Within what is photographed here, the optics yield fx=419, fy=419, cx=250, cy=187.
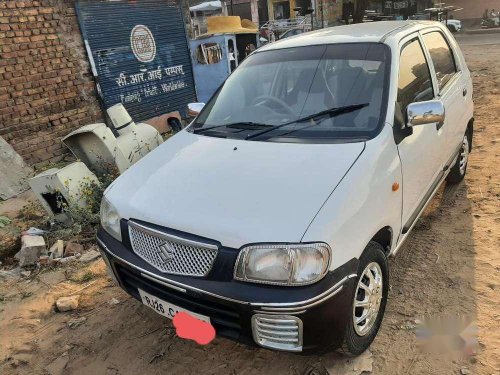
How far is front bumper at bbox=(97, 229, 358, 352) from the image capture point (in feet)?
6.26

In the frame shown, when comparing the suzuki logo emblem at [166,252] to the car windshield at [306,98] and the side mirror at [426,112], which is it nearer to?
the car windshield at [306,98]

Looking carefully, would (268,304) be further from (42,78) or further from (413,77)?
(42,78)

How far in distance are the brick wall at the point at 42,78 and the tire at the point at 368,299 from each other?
18.3ft

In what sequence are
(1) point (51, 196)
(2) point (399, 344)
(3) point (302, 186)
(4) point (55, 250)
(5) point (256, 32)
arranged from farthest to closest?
(5) point (256, 32)
(1) point (51, 196)
(4) point (55, 250)
(2) point (399, 344)
(3) point (302, 186)

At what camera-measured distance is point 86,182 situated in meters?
4.57

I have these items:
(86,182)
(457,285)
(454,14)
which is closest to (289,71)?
(457,285)

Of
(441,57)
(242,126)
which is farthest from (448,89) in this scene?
(242,126)

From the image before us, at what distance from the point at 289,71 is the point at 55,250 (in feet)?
8.83

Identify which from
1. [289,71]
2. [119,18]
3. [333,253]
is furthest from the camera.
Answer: [119,18]

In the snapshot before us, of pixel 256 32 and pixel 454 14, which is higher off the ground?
pixel 256 32

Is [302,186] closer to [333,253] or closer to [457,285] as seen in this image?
[333,253]

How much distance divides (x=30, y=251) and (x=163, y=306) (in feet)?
7.04

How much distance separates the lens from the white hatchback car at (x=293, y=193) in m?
1.95

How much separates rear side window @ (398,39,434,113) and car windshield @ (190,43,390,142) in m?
0.17
